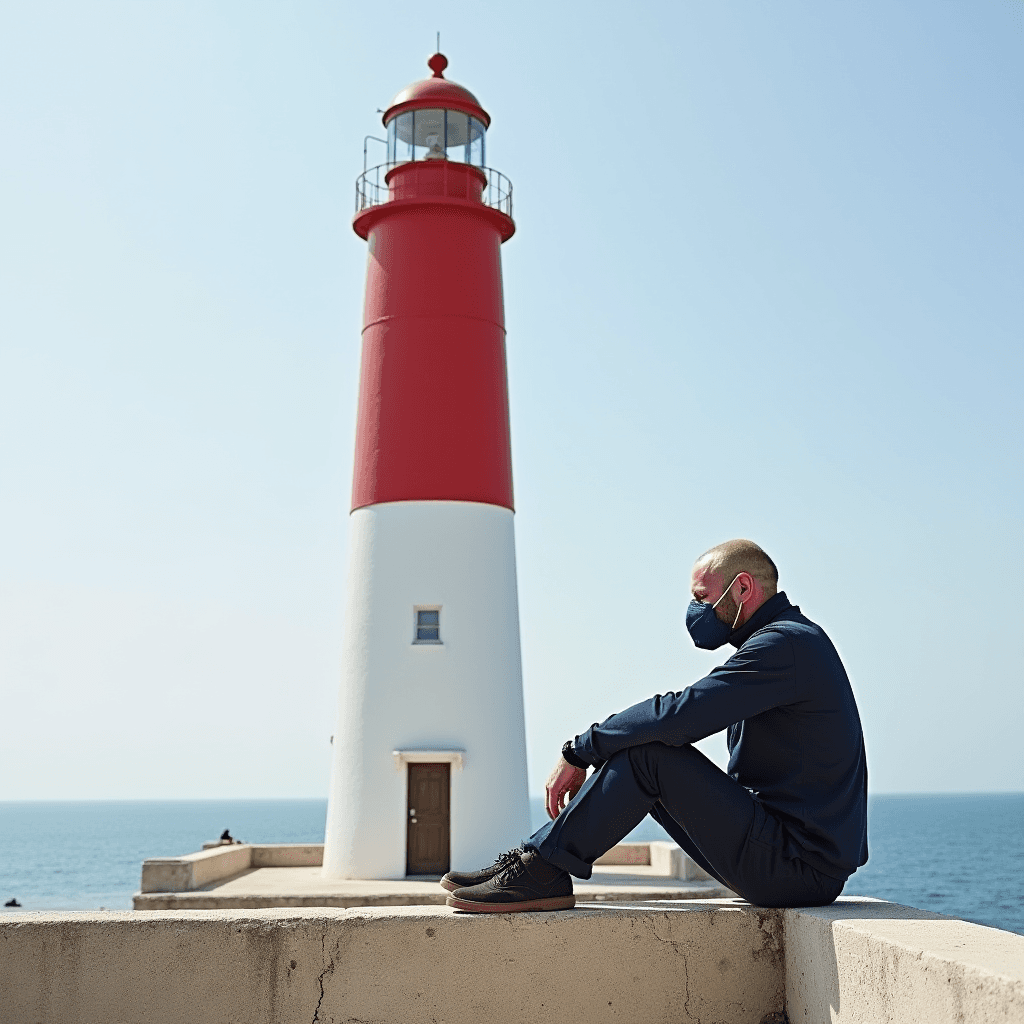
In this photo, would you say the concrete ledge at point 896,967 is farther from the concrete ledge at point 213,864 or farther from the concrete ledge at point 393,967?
the concrete ledge at point 213,864

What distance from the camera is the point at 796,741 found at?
13.5 ft

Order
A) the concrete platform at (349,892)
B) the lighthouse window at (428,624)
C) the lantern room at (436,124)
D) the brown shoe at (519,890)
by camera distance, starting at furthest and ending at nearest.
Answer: the lantern room at (436,124)
the lighthouse window at (428,624)
the concrete platform at (349,892)
the brown shoe at (519,890)

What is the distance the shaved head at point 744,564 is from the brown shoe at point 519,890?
113 centimetres

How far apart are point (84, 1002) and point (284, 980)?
62 cm

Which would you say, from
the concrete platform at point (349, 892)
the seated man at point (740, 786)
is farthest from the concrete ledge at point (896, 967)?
the concrete platform at point (349, 892)

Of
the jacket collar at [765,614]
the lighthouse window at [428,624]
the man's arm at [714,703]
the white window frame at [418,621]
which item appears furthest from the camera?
the lighthouse window at [428,624]

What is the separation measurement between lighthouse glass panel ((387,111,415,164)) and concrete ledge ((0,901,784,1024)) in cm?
1751

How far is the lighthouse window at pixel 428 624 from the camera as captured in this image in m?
A: 18.1

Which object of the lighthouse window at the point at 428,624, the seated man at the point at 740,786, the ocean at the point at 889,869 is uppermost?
the lighthouse window at the point at 428,624

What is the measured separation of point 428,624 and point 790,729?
559 inches

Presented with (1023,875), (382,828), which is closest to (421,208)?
(382,828)

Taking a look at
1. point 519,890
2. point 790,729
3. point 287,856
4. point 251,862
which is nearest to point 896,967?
point 790,729

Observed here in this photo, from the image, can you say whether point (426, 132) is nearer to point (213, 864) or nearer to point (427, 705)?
point (427, 705)

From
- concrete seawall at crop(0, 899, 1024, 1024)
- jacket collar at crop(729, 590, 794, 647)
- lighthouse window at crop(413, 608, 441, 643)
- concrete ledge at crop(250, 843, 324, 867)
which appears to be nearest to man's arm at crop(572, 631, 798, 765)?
jacket collar at crop(729, 590, 794, 647)
